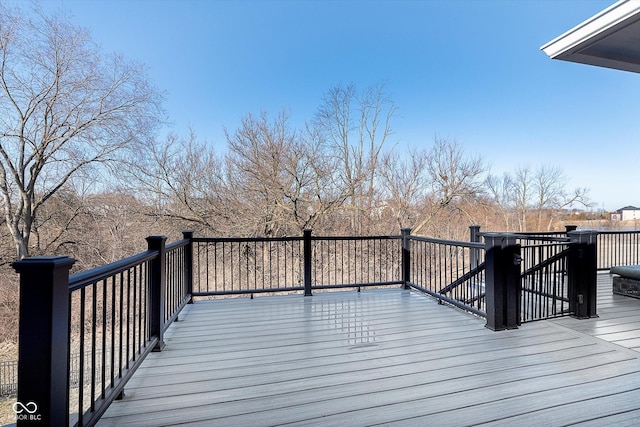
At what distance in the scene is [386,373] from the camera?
214 cm

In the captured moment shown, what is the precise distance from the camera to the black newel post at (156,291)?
2.52 m

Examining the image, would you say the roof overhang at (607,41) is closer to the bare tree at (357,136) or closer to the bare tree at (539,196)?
the bare tree at (357,136)

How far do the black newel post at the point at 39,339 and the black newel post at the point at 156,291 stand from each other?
151 centimetres

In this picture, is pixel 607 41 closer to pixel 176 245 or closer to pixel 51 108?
pixel 176 245

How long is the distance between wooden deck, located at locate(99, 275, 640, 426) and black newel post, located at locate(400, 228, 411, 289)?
1262 millimetres

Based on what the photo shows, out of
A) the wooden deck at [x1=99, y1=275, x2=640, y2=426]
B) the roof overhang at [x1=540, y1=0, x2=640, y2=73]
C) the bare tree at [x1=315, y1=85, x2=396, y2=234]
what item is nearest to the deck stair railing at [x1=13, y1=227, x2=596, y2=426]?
the wooden deck at [x1=99, y1=275, x2=640, y2=426]

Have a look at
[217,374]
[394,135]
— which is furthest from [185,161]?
[217,374]

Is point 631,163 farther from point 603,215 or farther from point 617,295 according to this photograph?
→ point 617,295

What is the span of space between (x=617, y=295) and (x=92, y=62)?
39.8ft

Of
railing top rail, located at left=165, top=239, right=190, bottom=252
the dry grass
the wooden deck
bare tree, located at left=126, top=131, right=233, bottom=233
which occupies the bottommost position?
the dry grass

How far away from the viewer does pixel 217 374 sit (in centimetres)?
216

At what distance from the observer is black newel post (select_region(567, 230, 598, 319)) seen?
10.5 feet

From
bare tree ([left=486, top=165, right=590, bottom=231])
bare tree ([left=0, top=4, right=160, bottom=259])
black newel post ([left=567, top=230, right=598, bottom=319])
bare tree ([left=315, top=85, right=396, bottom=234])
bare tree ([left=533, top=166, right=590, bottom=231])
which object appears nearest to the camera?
black newel post ([left=567, top=230, right=598, bottom=319])

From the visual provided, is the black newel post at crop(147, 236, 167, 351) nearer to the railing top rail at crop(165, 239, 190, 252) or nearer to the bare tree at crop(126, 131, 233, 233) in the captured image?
the railing top rail at crop(165, 239, 190, 252)
